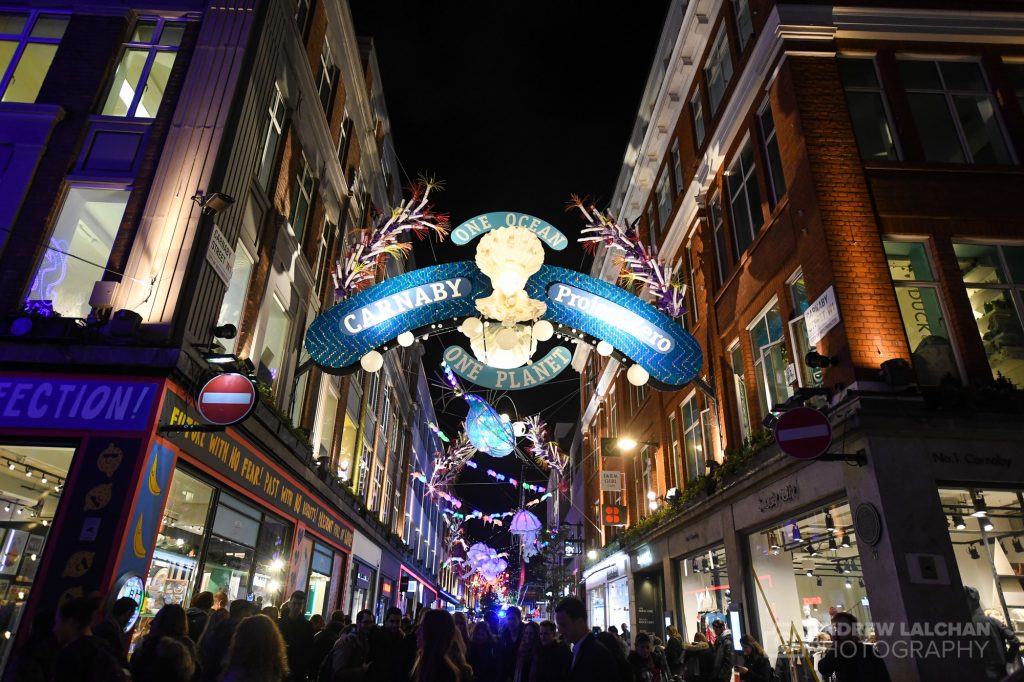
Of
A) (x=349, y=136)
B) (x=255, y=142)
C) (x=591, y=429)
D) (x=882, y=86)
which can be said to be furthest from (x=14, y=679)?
(x=591, y=429)

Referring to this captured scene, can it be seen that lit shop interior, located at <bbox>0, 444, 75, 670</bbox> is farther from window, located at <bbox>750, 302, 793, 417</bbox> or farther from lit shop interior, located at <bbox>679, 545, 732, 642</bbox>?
window, located at <bbox>750, 302, 793, 417</bbox>

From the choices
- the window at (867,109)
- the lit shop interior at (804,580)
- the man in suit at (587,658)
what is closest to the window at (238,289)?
the man in suit at (587,658)

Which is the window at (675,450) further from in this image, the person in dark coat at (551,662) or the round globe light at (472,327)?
the person in dark coat at (551,662)

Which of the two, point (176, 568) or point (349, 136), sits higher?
point (349, 136)

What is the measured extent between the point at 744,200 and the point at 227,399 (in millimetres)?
12989

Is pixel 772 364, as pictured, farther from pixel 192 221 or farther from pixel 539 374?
pixel 192 221

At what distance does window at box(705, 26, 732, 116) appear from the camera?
54.9 feet

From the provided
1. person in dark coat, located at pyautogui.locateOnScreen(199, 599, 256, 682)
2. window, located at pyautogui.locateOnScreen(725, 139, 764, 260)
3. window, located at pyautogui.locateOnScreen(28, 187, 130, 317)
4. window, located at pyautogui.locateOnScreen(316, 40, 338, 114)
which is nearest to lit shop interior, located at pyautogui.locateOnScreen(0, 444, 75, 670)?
window, located at pyautogui.locateOnScreen(28, 187, 130, 317)

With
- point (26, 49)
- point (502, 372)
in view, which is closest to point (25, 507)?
point (502, 372)

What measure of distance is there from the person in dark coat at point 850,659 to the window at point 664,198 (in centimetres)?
1667

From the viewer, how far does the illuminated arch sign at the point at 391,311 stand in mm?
10438

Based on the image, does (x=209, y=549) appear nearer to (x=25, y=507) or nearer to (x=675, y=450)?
(x=25, y=507)

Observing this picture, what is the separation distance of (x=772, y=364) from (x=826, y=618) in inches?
209

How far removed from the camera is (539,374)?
34.9 ft
